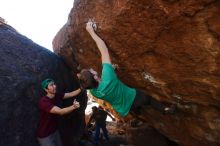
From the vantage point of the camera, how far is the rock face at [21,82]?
785 centimetres

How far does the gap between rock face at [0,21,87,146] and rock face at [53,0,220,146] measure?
0.96m

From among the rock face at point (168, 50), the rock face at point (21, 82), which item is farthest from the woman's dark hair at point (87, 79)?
the rock face at point (21, 82)

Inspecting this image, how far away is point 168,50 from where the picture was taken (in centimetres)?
707

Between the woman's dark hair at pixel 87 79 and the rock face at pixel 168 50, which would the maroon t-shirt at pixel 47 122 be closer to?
the woman's dark hair at pixel 87 79

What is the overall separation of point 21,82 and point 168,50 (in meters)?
3.82

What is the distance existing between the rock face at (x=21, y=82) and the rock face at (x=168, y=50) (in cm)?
96

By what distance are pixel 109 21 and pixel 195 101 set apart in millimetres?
2915

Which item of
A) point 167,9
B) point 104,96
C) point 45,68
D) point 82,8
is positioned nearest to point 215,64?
point 167,9

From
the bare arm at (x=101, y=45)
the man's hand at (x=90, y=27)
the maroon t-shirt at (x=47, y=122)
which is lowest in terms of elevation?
the maroon t-shirt at (x=47, y=122)

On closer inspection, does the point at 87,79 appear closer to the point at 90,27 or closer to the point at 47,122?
the point at 90,27

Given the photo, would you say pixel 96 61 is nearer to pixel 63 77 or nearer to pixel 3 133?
pixel 63 77

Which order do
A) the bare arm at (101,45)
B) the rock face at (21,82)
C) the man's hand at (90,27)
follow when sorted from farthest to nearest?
the rock face at (21,82) < the man's hand at (90,27) < the bare arm at (101,45)

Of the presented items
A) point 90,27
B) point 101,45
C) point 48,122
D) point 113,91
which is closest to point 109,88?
point 113,91

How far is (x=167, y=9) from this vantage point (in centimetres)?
627
